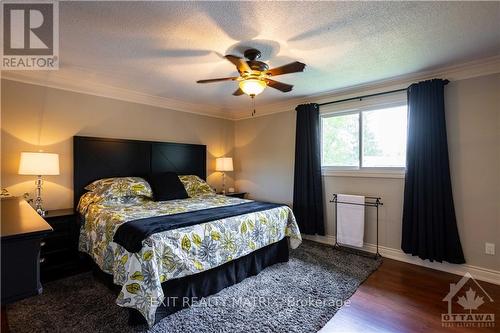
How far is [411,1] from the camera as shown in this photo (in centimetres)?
170

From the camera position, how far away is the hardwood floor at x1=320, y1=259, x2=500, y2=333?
6.36 ft

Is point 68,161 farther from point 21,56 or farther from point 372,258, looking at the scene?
point 372,258

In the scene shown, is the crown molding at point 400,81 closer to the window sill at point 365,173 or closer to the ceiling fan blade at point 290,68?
the window sill at point 365,173

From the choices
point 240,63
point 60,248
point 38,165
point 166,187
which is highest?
point 240,63

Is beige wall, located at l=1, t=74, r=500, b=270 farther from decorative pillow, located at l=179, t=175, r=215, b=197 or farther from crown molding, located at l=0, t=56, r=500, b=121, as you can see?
decorative pillow, located at l=179, t=175, r=215, b=197

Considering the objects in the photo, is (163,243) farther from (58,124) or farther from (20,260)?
(58,124)

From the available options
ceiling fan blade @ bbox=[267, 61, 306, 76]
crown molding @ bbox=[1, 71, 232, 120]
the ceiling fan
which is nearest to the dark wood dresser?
the ceiling fan

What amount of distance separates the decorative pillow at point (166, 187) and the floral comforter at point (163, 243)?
207mm

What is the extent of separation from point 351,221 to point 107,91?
12.9 feet

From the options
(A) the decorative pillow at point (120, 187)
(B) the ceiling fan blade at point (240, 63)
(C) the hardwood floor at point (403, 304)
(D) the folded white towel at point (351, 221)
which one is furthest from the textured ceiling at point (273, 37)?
(C) the hardwood floor at point (403, 304)

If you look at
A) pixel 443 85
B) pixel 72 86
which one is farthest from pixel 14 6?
pixel 443 85

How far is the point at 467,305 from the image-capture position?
2.23 meters

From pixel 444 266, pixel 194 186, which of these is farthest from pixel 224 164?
pixel 444 266

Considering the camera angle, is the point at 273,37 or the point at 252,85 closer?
the point at 273,37
